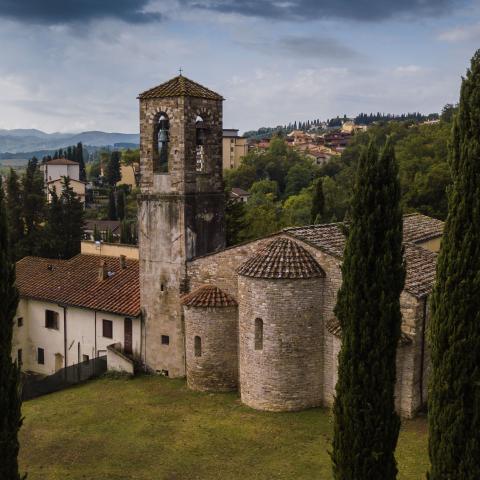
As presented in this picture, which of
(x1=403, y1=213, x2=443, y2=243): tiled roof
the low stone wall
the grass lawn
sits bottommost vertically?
the grass lawn

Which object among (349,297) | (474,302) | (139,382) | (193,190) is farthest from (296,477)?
(193,190)

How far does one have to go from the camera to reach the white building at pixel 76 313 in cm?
2788

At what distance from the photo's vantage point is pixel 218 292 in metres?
24.3

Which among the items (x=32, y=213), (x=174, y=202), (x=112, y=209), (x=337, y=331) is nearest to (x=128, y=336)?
(x=174, y=202)

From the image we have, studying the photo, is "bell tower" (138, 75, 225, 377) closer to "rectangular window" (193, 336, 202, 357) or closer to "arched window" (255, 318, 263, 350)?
"rectangular window" (193, 336, 202, 357)

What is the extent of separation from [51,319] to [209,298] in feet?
35.8

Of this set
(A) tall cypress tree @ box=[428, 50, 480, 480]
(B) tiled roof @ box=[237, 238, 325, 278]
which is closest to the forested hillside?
(A) tall cypress tree @ box=[428, 50, 480, 480]

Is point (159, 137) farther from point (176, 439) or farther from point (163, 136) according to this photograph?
point (176, 439)

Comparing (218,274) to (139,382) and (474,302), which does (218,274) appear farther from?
(474,302)

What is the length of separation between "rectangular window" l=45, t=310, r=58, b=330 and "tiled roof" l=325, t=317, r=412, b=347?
15.1 m

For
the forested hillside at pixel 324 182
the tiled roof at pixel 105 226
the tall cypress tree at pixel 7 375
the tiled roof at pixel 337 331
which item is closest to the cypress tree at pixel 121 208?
the tiled roof at pixel 105 226

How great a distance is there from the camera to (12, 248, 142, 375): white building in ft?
91.5

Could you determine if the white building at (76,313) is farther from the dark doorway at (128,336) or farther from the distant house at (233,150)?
the distant house at (233,150)

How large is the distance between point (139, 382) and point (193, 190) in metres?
8.43
